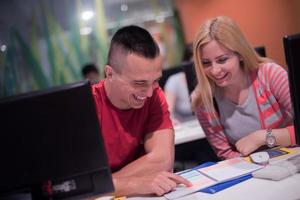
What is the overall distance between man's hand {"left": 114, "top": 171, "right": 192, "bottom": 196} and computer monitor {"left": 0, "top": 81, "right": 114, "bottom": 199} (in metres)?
0.34

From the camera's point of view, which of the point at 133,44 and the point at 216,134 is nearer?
the point at 133,44

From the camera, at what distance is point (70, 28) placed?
584 centimetres

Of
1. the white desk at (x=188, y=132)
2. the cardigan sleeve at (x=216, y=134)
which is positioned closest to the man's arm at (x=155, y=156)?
the cardigan sleeve at (x=216, y=134)

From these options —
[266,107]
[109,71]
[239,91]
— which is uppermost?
[109,71]

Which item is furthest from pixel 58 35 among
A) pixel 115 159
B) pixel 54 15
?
pixel 115 159

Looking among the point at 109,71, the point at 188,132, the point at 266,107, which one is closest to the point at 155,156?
the point at 109,71

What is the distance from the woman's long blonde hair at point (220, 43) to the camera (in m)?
1.91

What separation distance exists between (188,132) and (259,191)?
1.62 meters

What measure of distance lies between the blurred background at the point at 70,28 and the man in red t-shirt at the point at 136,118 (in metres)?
3.85

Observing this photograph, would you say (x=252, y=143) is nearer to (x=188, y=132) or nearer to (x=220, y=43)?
(x=220, y=43)

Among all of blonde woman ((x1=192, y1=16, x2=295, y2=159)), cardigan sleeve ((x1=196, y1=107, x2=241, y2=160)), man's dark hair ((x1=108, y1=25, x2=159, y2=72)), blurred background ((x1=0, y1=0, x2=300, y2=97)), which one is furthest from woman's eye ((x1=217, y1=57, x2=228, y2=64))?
blurred background ((x1=0, y1=0, x2=300, y2=97))

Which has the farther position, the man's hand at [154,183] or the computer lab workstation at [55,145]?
the man's hand at [154,183]

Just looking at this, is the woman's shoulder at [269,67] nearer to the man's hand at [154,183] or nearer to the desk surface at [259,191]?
the desk surface at [259,191]

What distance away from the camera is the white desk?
284 cm
